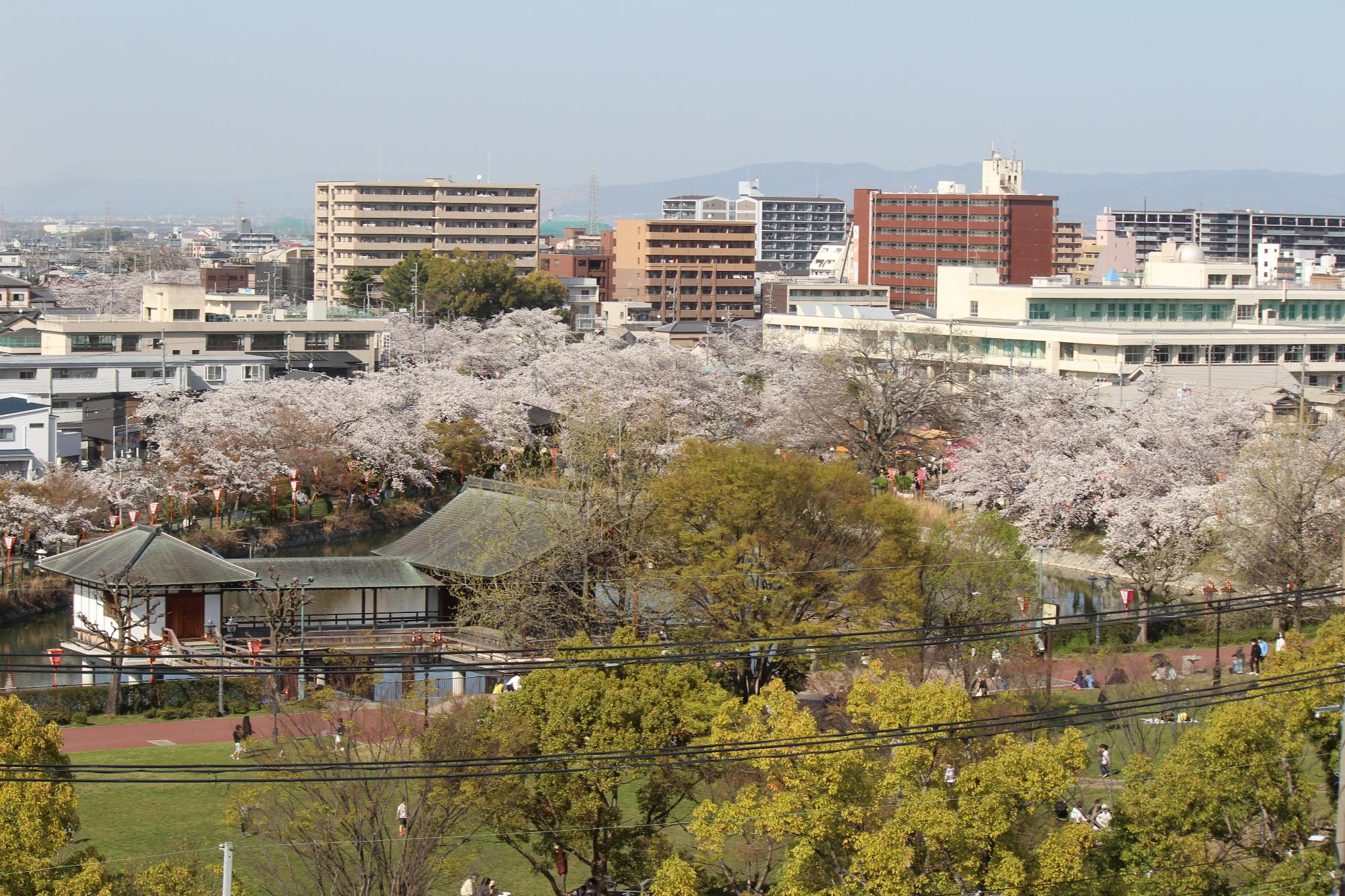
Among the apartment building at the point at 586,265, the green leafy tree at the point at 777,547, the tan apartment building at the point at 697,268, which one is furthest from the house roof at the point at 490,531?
the apartment building at the point at 586,265

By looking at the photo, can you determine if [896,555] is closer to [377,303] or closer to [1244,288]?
[1244,288]

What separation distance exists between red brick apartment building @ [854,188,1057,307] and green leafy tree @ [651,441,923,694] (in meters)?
47.0

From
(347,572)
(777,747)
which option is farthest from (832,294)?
(777,747)

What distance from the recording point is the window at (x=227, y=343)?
42906 millimetres

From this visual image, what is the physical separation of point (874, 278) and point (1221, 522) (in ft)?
147

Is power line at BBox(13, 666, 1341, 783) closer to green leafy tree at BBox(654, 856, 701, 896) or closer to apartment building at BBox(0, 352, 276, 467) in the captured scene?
green leafy tree at BBox(654, 856, 701, 896)

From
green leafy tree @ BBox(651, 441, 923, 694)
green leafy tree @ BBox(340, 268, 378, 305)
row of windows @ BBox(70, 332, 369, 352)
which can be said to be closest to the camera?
green leafy tree @ BBox(651, 441, 923, 694)

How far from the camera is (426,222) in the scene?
220 feet

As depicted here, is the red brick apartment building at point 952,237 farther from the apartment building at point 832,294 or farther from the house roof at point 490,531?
the house roof at point 490,531

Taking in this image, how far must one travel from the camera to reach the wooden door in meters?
18.5

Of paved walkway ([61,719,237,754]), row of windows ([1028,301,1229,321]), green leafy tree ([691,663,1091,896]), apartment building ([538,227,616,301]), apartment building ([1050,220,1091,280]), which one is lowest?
paved walkway ([61,719,237,754])

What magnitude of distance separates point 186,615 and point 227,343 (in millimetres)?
25943

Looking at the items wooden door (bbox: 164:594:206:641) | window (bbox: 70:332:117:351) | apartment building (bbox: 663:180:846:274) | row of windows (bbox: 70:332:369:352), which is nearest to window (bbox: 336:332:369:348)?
row of windows (bbox: 70:332:369:352)

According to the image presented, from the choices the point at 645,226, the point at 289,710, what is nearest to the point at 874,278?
the point at 645,226
